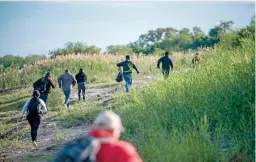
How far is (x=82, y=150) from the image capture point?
5.21m

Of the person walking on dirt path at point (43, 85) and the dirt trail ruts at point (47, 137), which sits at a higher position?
the person walking on dirt path at point (43, 85)

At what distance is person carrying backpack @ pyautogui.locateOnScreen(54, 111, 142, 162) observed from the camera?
491 cm

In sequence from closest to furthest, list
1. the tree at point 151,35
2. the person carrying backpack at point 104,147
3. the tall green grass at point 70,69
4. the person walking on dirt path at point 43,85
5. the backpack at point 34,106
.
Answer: the person carrying backpack at point 104,147 < the backpack at point 34,106 < the person walking on dirt path at point 43,85 < the tall green grass at point 70,69 < the tree at point 151,35

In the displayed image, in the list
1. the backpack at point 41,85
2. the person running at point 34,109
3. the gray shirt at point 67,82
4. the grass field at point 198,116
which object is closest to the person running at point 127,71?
the gray shirt at point 67,82

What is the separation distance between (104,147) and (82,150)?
1.10 ft

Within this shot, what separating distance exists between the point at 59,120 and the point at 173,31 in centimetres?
8168

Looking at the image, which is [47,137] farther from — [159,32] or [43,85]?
[159,32]

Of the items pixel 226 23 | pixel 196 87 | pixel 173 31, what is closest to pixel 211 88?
pixel 196 87

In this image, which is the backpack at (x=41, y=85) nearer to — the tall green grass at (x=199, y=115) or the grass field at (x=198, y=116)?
the grass field at (x=198, y=116)

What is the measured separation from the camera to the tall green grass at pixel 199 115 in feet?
27.2

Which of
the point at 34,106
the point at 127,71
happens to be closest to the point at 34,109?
the point at 34,106

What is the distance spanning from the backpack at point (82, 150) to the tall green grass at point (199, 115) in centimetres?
320

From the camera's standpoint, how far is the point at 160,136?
29.3 ft

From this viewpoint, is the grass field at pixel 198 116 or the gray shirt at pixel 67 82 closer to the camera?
the grass field at pixel 198 116
